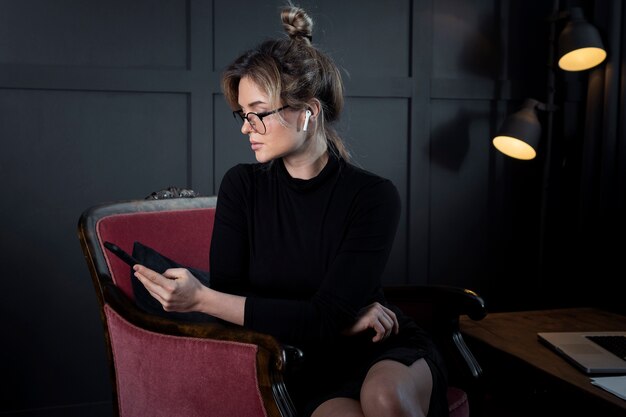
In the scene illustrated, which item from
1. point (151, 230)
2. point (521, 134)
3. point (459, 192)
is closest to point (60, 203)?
point (151, 230)

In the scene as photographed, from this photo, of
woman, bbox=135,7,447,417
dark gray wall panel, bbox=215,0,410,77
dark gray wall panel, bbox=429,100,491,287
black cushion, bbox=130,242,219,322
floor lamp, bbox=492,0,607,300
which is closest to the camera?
woman, bbox=135,7,447,417

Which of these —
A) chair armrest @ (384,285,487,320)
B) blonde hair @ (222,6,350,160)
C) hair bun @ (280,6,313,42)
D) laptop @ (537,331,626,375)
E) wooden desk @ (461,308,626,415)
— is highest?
hair bun @ (280,6,313,42)

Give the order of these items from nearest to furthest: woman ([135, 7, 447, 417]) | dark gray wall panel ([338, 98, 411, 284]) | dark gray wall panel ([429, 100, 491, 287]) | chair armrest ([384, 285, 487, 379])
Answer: woman ([135, 7, 447, 417]) → chair armrest ([384, 285, 487, 379]) → dark gray wall panel ([338, 98, 411, 284]) → dark gray wall panel ([429, 100, 491, 287])

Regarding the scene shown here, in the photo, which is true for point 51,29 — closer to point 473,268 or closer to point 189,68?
point 189,68

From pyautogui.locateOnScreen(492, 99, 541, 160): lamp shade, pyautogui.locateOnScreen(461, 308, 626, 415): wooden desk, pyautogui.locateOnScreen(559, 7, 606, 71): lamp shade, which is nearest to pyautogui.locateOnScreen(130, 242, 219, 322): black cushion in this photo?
pyautogui.locateOnScreen(461, 308, 626, 415): wooden desk

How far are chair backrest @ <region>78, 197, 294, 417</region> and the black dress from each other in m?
0.11

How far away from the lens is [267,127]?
1.58 meters

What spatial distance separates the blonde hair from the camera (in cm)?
158

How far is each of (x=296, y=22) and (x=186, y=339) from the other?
0.76 metres

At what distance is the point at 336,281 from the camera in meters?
1.51

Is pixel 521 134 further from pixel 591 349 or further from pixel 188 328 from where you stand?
pixel 188 328

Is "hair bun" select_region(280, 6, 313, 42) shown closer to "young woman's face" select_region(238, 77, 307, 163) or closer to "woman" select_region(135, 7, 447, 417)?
"woman" select_region(135, 7, 447, 417)

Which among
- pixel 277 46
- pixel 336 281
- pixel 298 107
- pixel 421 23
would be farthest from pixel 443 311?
pixel 421 23

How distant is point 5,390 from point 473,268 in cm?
202
